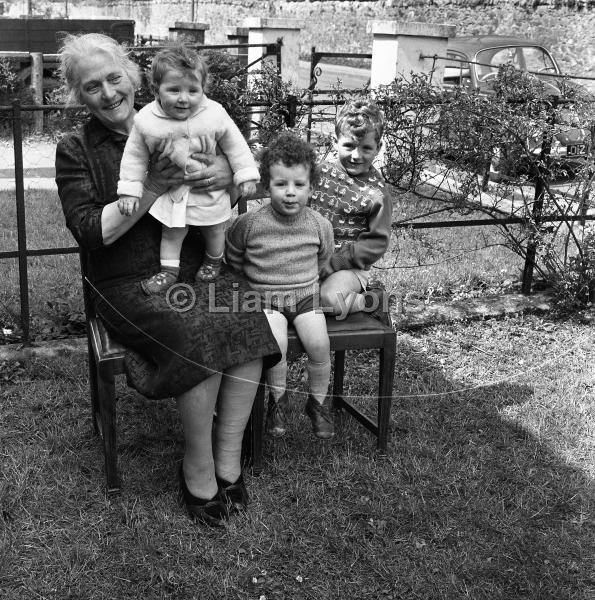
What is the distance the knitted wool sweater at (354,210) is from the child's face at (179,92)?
79 cm

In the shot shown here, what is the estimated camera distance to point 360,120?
317 centimetres

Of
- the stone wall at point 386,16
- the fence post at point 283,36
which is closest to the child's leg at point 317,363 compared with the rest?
the fence post at point 283,36

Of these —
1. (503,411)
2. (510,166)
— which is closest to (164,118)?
(503,411)

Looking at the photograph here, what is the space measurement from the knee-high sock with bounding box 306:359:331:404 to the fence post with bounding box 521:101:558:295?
2.41 m

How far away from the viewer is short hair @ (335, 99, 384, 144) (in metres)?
3.18

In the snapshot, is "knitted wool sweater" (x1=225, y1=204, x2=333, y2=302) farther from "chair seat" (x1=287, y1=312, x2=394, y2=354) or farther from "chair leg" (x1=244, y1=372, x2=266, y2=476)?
"chair leg" (x1=244, y1=372, x2=266, y2=476)

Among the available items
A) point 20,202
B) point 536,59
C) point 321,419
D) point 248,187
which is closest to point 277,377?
point 321,419

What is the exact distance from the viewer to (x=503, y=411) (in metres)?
3.90

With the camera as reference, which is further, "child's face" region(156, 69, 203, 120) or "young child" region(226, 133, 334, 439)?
"young child" region(226, 133, 334, 439)

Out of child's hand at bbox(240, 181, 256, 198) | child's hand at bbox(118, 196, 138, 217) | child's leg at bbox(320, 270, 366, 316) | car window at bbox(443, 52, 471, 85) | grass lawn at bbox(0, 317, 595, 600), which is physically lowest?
grass lawn at bbox(0, 317, 595, 600)

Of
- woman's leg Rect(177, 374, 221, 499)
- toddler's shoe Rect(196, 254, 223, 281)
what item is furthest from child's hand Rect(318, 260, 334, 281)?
woman's leg Rect(177, 374, 221, 499)

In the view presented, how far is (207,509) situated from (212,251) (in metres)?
0.92

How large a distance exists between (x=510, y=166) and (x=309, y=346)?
2529 mm

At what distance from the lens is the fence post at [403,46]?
7570 millimetres
